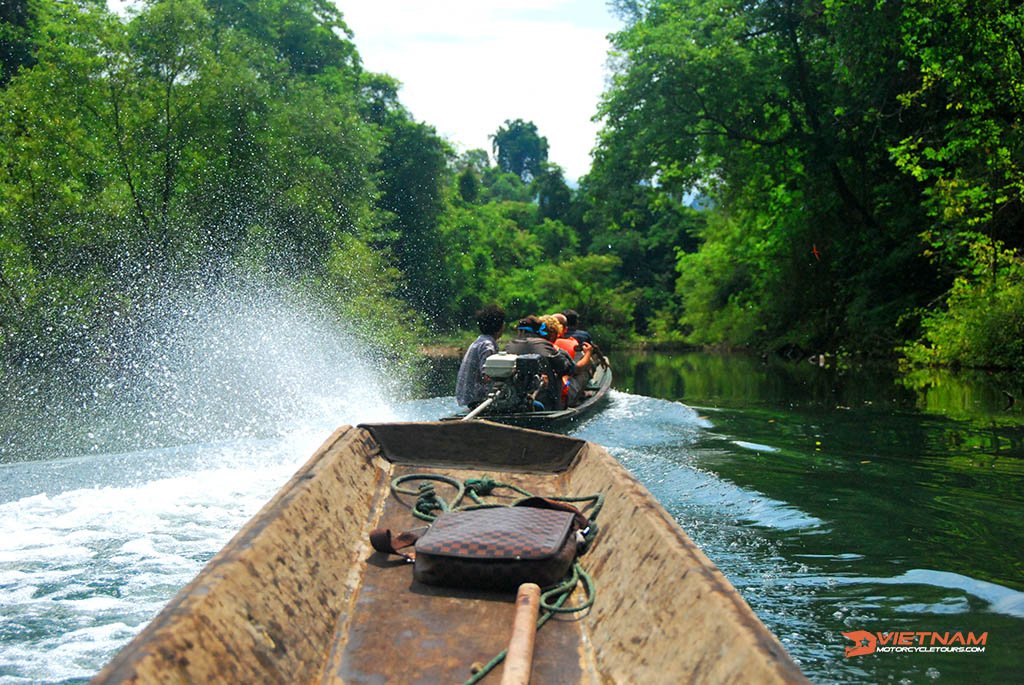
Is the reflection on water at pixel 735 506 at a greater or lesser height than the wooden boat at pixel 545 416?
lesser

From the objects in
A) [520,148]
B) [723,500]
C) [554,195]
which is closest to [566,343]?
[723,500]

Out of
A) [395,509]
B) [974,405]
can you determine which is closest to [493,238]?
[974,405]

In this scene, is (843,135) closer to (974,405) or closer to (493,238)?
(974,405)

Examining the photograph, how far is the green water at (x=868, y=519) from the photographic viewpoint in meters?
4.73

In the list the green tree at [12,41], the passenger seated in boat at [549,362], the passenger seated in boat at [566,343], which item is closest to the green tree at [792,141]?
the passenger seated in boat at [566,343]

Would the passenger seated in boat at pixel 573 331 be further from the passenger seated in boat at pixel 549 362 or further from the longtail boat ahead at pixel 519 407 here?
the longtail boat ahead at pixel 519 407

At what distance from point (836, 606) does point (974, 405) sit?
10143mm

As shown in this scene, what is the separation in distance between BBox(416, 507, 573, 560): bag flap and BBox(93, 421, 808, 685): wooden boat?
19cm

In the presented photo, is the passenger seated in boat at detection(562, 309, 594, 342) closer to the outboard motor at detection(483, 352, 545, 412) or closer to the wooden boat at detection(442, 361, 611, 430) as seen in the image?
the wooden boat at detection(442, 361, 611, 430)

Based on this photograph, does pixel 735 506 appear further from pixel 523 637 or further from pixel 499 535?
pixel 523 637
